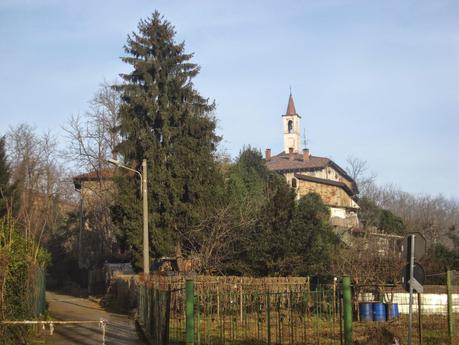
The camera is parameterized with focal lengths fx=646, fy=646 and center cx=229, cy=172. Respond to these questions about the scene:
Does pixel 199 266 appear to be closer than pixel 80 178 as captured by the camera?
Yes

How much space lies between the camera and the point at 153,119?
118 ft

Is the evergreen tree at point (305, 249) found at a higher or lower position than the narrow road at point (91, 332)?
higher

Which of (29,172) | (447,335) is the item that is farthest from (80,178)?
(447,335)

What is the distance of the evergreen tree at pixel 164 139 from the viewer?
113ft

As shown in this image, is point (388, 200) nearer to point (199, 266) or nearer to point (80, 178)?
point (80, 178)

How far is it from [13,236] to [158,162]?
19498 mm

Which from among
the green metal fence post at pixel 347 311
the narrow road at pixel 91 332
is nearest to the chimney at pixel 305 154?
the narrow road at pixel 91 332

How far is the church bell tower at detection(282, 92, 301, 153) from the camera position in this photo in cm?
11494

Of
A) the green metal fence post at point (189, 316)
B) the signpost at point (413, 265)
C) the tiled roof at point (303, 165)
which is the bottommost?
the green metal fence post at point (189, 316)

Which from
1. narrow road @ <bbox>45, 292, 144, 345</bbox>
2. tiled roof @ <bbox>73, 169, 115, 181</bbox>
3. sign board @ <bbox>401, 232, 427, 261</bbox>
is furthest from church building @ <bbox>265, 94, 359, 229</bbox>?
sign board @ <bbox>401, 232, 427, 261</bbox>

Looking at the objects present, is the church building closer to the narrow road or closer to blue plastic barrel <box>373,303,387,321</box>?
the narrow road

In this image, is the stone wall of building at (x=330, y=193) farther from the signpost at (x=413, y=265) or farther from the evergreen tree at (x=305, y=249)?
the signpost at (x=413, y=265)

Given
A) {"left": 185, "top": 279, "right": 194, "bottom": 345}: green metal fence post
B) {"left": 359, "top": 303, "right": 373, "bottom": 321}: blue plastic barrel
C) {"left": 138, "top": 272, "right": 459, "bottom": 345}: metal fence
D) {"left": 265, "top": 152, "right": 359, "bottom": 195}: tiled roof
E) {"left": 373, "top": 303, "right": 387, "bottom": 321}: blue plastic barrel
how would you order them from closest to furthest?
{"left": 185, "top": 279, "right": 194, "bottom": 345}: green metal fence post < {"left": 138, "top": 272, "right": 459, "bottom": 345}: metal fence < {"left": 373, "top": 303, "right": 387, "bottom": 321}: blue plastic barrel < {"left": 359, "top": 303, "right": 373, "bottom": 321}: blue plastic barrel < {"left": 265, "top": 152, "right": 359, "bottom": 195}: tiled roof

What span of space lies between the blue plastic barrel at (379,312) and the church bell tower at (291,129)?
9241 centimetres
